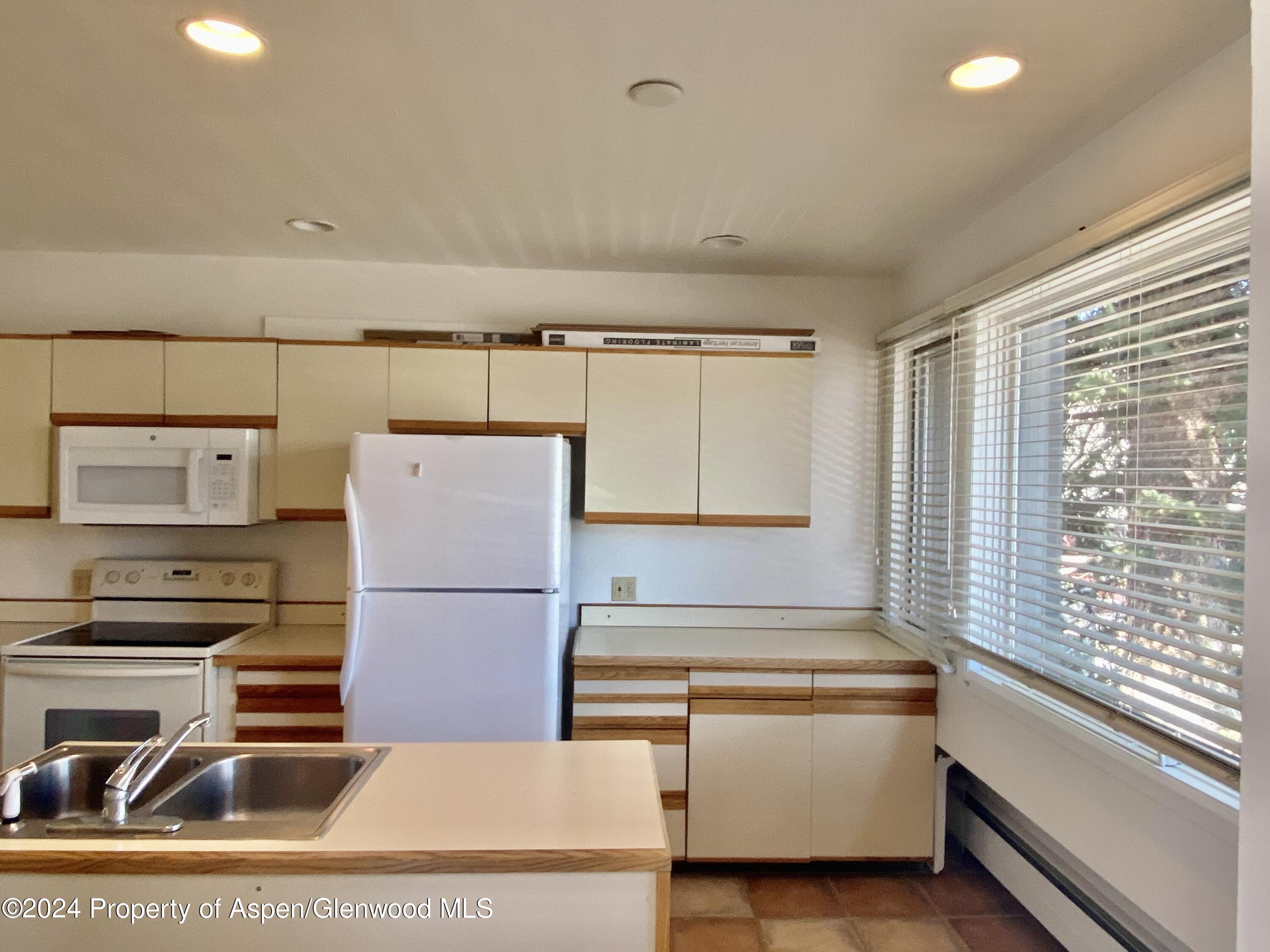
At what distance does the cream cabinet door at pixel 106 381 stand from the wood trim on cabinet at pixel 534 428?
4.19 feet

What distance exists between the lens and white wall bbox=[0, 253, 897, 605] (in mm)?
3148

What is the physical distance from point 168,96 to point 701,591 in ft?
8.10

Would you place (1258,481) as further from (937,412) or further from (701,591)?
(701,591)

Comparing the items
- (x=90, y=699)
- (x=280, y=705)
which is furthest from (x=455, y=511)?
(x=90, y=699)

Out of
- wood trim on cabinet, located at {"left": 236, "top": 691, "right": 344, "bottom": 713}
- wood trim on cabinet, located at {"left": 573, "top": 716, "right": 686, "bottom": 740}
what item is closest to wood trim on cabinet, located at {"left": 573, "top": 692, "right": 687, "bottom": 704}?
wood trim on cabinet, located at {"left": 573, "top": 716, "right": 686, "bottom": 740}

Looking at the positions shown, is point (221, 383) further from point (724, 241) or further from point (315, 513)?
point (724, 241)

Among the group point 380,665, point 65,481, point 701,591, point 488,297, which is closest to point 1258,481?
point 380,665

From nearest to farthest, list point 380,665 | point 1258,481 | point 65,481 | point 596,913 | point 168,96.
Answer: point 1258,481
point 596,913
point 168,96
point 380,665
point 65,481

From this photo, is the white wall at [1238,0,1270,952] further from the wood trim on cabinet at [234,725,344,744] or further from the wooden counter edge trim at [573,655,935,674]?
the wood trim on cabinet at [234,725,344,744]

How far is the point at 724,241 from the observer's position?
2.81 metres

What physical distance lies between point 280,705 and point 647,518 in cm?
148

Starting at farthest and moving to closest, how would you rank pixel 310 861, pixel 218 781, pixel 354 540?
pixel 354 540 → pixel 218 781 → pixel 310 861

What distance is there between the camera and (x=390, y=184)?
230 centimetres

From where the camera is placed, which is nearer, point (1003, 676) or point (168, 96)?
point (168, 96)
